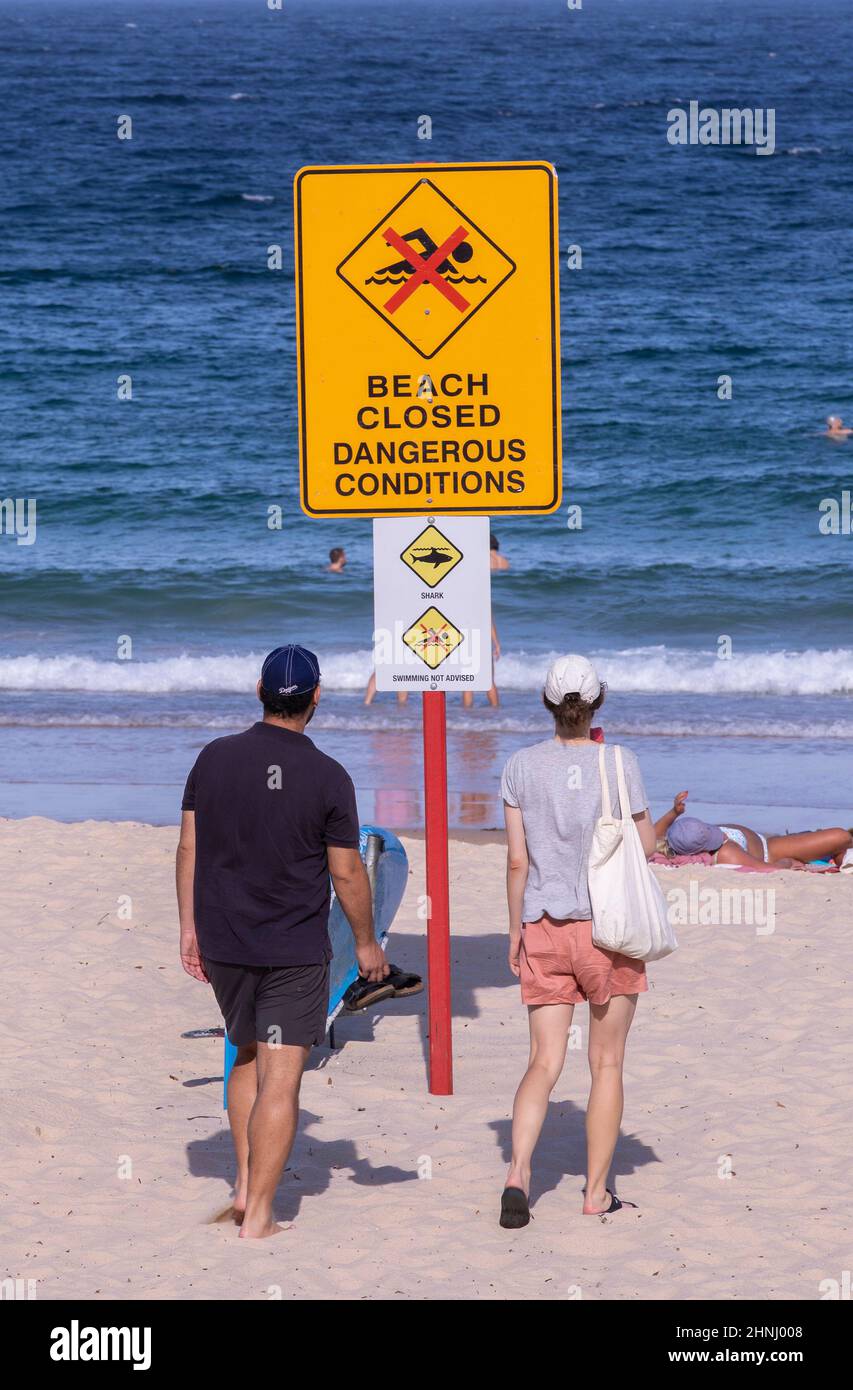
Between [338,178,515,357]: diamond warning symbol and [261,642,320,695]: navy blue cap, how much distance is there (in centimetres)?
180

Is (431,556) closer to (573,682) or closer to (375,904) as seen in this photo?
(573,682)

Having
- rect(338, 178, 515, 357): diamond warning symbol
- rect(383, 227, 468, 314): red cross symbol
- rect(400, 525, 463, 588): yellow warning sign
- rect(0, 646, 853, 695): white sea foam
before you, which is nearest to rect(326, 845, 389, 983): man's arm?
rect(400, 525, 463, 588): yellow warning sign

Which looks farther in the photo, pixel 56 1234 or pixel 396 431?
pixel 396 431

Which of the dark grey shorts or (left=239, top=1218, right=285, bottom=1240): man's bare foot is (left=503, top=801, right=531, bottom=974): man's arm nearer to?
the dark grey shorts

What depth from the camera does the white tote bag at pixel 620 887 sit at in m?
4.79

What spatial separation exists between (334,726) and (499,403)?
934cm

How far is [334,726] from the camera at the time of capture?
15.3 meters

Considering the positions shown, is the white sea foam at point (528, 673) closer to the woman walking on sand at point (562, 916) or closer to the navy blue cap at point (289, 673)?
the woman walking on sand at point (562, 916)

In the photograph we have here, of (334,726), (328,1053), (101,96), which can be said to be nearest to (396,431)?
(328,1053)

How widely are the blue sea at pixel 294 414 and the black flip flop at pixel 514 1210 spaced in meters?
6.76

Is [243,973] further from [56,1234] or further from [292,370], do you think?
[292,370]

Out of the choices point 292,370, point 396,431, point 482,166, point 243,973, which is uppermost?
point 292,370

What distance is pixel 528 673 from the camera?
1766cm

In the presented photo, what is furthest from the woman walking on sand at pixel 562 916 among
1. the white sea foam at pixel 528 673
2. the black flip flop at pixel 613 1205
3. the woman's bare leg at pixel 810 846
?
the white sea foam at pixel 528 673
